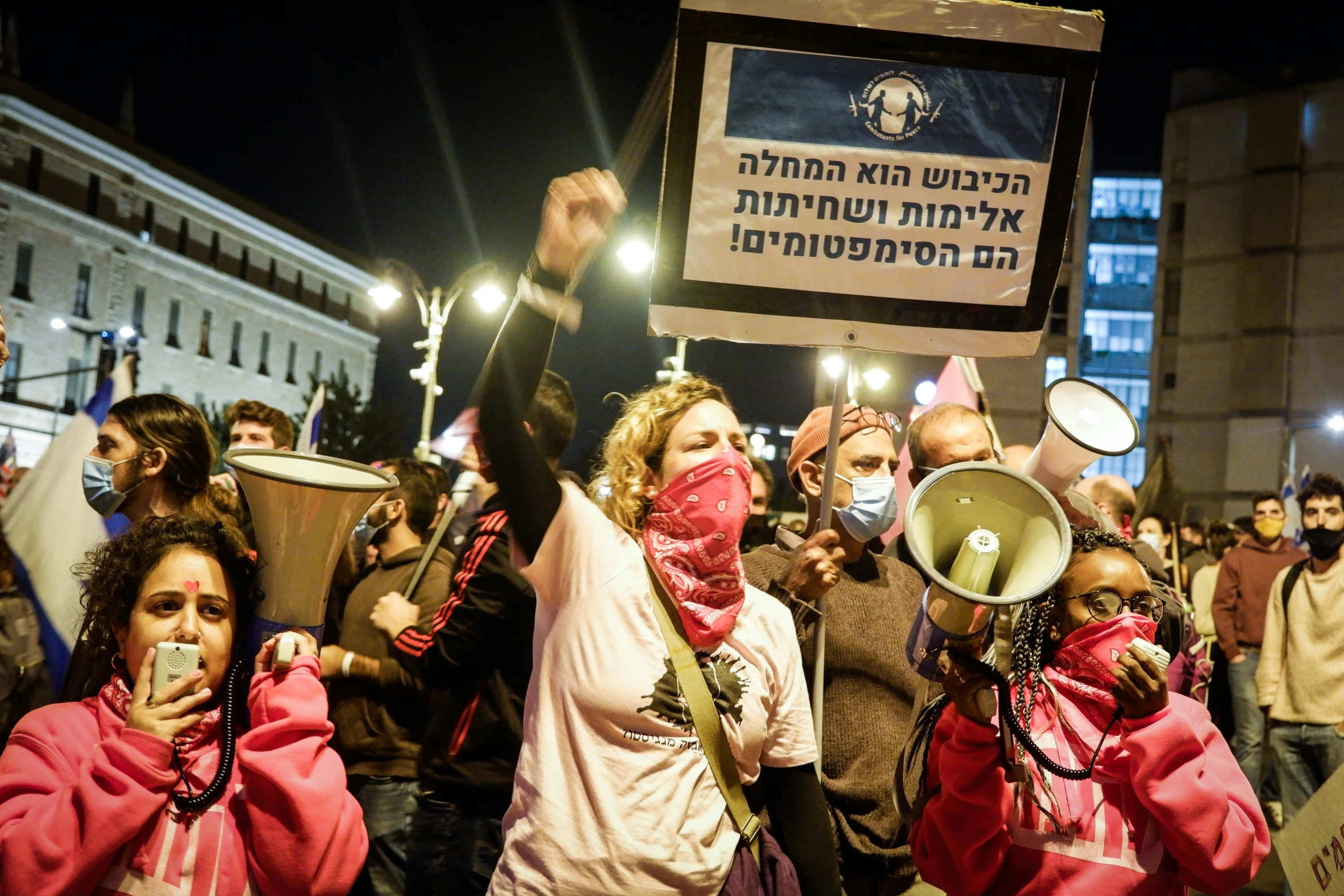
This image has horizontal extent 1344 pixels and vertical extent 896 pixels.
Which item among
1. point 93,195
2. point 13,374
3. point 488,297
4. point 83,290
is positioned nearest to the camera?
point 488,297

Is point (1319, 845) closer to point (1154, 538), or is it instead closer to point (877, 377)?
point (1154, 538)

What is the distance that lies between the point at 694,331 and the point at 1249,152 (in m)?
46.1

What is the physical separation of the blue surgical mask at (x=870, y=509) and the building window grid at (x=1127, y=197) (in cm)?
7255

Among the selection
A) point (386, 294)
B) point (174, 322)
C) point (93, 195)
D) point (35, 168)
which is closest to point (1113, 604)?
point (386, 294)

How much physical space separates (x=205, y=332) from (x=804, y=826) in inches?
2765

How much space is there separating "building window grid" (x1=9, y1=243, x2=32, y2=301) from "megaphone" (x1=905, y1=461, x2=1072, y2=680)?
193 ft

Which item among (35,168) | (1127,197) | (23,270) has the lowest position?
(23,270)

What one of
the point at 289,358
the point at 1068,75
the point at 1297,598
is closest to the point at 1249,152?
the point at 1297,598

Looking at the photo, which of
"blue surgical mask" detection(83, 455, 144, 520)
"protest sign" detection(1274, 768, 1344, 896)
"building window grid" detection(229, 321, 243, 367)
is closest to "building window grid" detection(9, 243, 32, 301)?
"building window grid" detection(229, 321, 243, 367)

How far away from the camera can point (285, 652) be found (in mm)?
2664

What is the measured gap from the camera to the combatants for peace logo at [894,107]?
3.42 meters

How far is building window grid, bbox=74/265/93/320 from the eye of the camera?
189ft

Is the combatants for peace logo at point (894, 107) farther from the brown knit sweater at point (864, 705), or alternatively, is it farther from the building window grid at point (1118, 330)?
the building window grid at point (1118, 330)

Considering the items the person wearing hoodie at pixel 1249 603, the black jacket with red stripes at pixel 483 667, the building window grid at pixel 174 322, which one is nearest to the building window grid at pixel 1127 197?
the building window grid at pixel 174 322
